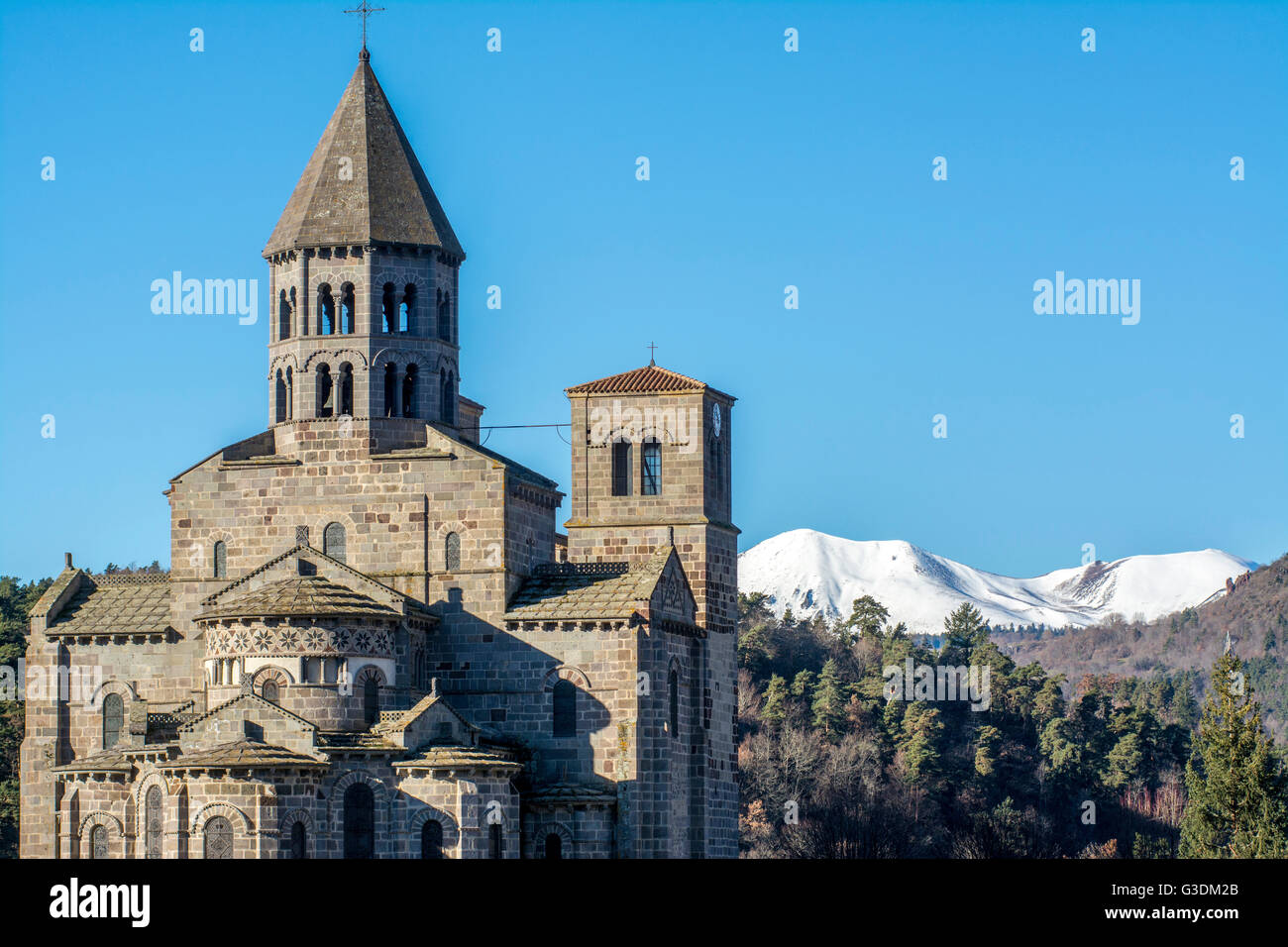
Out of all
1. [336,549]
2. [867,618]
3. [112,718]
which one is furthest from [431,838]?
[867,618]

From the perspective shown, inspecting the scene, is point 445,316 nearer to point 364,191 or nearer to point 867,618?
point 364,191

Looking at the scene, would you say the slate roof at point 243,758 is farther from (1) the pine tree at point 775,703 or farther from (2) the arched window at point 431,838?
(1) the pine tree at point 775,703

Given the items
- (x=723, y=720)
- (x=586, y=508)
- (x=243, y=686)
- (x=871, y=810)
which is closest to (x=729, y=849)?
(x=723, y=720)

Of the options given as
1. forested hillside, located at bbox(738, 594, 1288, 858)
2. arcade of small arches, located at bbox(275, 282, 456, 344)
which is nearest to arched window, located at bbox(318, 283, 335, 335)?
arcade of small arches, located at bbox(275, 282, 456, 344)

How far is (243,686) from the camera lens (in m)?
68.1

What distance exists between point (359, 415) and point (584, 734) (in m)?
12.0

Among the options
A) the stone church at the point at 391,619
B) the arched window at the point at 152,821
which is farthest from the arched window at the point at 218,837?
the arched window at the point at 152,821

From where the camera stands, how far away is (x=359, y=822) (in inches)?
2648

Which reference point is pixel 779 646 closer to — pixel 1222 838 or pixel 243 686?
pixel 1222 838

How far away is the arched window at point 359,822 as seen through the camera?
67.1m

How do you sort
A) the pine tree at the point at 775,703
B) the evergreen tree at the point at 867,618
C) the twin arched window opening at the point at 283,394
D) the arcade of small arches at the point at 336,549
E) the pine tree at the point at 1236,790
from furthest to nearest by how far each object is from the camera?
the evergreen tree at the point at 867,618
the pine tree at the point at 775,703
the pine tree at the point at 1236,790
the twin arched window opening at the point at 283,394
the arcade of small arches at the point at 336,549

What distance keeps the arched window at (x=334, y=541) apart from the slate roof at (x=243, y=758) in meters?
9.72

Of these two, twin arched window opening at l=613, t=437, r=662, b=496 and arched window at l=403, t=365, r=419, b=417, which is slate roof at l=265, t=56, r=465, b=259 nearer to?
arched window at l=403, t=365, r=419, b=417
